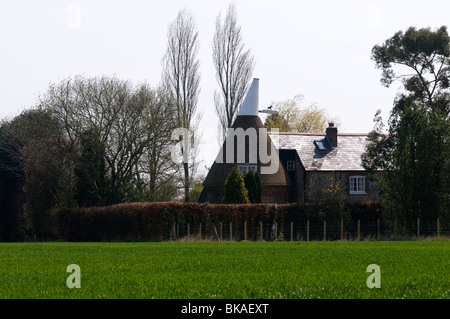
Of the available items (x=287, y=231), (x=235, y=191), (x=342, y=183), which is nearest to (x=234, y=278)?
(x=287, y=231)

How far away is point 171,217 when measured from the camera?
44.0 metres

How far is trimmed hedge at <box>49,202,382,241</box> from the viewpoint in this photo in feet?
144

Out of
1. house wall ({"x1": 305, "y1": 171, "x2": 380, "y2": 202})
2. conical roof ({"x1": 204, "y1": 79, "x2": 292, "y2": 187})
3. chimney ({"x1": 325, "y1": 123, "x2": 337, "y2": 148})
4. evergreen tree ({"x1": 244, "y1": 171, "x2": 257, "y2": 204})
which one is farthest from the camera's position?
chimney ({"x1": 325, "y1": 123, "x2": 337, "y2": 148})

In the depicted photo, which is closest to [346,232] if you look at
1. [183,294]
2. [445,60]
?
[445,60]

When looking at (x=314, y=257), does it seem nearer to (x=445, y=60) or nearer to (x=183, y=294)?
(x=183, y=294)

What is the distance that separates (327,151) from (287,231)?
15.9m

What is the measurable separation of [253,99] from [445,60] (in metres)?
16.2

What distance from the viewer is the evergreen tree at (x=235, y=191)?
4925 centimetres

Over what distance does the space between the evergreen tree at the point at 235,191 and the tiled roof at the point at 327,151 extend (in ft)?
31.9

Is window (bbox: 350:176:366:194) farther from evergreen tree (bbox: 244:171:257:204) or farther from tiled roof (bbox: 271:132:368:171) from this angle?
evergreen tree (bbox: 244:171:257:204)

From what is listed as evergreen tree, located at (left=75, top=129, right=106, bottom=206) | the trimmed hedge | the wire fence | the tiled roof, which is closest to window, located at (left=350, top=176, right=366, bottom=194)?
the tiled roof

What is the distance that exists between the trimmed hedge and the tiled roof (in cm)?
1132

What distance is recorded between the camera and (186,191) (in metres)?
58.7

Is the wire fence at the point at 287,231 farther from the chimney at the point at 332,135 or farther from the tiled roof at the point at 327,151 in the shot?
the chimney at the point at 332,135
